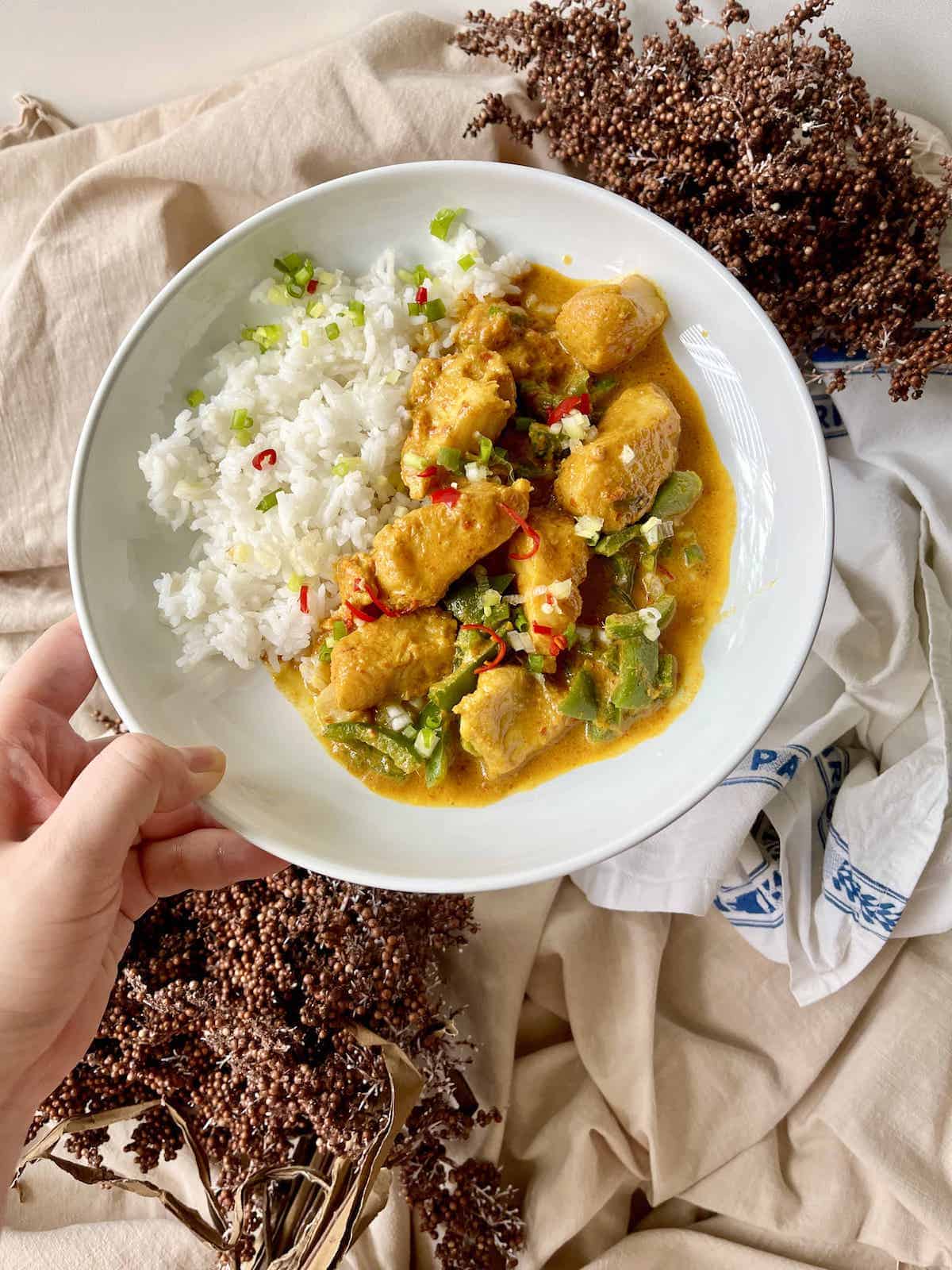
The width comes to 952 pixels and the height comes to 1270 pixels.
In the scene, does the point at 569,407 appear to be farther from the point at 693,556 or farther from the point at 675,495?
the point at 693,556

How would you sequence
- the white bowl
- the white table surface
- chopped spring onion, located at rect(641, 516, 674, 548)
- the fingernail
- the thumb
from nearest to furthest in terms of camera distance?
the thumb, the fingernail, the white bowl, chopped spring onion, located at rect(641, 516, 674, 548), the white table surface

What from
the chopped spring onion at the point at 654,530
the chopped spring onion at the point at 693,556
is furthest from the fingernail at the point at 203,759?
the chopped spring onion at the point at 693,556

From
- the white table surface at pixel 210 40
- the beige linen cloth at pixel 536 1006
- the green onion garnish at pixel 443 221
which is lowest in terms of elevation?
the beige linen cloth at pixel 536 1006

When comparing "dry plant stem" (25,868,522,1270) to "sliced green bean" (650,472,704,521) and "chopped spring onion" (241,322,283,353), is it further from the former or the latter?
"chopped spring onion" (241,322,283,353)

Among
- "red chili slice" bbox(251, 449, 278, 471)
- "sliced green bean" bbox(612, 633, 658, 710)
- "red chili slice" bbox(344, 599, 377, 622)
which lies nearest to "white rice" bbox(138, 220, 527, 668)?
"red chili slice" bbox(251, 449, 278, 471)

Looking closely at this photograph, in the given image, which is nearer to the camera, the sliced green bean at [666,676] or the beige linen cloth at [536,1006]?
the sliced green bean at [666,676]

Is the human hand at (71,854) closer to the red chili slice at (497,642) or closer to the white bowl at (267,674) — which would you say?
the white bowl at (267,674)

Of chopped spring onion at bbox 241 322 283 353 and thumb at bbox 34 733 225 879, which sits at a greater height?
chopped spring onion at bbox 241 322 283 353
